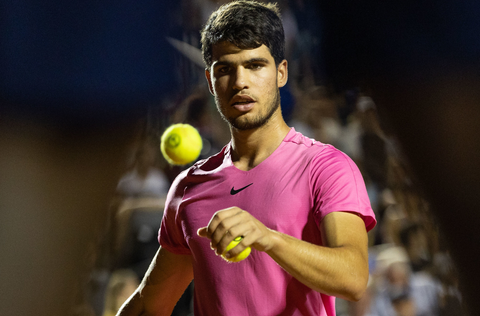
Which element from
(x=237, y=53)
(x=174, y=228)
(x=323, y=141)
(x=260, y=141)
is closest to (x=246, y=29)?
(x=237, y=53)

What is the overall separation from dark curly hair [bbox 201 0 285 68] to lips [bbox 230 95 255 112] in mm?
148

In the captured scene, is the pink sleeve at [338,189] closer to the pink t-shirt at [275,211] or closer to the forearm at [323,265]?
the pink t-shirt at [275,211]

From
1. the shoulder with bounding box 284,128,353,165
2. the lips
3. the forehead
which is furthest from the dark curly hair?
the shoulder with bounding box 284,128,353,165

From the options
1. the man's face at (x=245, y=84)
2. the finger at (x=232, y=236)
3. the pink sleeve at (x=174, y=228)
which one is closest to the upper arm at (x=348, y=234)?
the finger at (x=232, y=236)

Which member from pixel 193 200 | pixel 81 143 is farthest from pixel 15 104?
pixel 193 200

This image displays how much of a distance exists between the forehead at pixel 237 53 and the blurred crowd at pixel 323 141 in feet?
6.12

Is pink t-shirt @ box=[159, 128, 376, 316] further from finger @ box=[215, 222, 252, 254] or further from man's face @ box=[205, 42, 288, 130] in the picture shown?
finger @ box=[215, 222, 252, 254]

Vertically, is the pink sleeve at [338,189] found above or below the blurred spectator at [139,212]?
above

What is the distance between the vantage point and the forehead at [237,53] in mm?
1323

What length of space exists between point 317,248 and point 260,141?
48 centimetres

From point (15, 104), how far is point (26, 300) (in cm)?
153

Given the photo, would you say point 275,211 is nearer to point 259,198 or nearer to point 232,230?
point 259,198

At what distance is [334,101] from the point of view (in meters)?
3.30

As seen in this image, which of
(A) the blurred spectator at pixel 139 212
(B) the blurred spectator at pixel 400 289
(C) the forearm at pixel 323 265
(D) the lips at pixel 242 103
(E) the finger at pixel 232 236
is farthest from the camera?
(A) the blurred spectator at pixel 139 212
